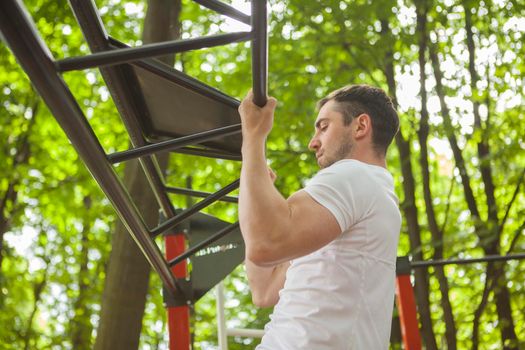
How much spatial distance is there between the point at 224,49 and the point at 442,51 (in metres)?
2.84

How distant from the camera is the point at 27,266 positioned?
955 cm

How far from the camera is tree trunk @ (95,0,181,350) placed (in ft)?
12.8

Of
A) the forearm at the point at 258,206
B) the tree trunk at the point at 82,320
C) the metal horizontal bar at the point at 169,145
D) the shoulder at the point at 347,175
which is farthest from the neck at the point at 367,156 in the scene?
the tree trunk at the point at 82,320

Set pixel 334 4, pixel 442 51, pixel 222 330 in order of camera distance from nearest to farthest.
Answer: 1. pixel 222 330
2. pixel 334 4
3. pixel 442 51

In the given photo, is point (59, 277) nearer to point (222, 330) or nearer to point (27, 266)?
point (27, 266)

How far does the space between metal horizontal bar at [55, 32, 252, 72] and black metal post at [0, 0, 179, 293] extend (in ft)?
0.21

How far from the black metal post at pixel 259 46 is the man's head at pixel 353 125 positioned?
0.53 metres

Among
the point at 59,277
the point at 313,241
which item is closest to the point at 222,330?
the point at 313,241

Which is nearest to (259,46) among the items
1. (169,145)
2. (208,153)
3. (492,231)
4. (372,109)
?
(169,145)

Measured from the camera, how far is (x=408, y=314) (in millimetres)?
2756

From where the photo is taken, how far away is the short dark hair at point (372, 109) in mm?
1943

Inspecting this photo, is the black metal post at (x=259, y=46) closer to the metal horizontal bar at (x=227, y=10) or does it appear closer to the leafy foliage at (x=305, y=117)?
the metal horizontal bar at (x=227, y=10)

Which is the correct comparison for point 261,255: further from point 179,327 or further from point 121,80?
point 179,327

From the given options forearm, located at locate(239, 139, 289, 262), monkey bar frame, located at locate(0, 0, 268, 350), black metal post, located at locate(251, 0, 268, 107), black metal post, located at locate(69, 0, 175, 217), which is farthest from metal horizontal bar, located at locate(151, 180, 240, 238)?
black metal post, located at locate(251, 0, 268, 107)
